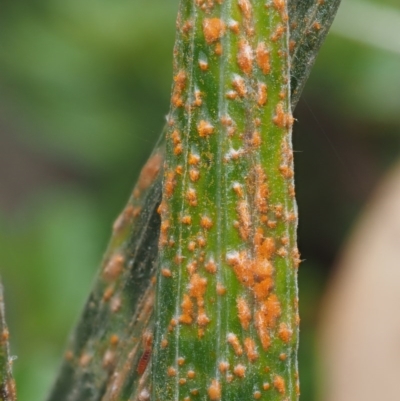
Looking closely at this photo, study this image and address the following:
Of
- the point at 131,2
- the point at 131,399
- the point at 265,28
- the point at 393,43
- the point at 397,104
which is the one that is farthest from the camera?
the point at 131,2

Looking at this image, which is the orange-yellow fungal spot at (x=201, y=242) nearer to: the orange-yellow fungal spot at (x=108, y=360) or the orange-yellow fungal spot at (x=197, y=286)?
the orange-yellow fungal spot at (x=197, y=286)

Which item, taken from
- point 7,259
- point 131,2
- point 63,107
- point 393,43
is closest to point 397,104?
point 393,43

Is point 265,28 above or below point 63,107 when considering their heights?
above

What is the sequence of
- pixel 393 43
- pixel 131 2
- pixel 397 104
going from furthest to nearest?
pixel 131 2 → pixel 397 104 → pixel 393 43

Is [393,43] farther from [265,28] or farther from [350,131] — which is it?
[265,28]

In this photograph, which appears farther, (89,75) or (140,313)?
(89,75)

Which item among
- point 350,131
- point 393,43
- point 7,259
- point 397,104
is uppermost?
point 393,43

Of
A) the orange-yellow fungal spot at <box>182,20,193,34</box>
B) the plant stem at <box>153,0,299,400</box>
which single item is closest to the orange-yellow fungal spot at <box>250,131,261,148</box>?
the plant stem at <box>153,0,299,400</box>

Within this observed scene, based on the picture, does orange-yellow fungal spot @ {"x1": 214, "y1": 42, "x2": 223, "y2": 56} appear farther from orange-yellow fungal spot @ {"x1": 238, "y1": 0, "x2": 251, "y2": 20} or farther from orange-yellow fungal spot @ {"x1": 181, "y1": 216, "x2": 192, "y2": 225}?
orange-yellow fungal spot @ {"x1": 181, "y1": 216, "x2": 192, "y2": 225}
